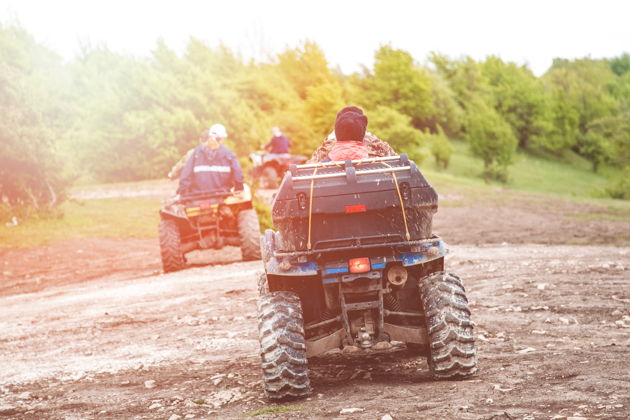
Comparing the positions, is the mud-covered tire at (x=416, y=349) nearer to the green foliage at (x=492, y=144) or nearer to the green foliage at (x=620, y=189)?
the green foliage at (x=620, y=189)

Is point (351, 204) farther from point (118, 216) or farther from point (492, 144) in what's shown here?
point (492, 144)

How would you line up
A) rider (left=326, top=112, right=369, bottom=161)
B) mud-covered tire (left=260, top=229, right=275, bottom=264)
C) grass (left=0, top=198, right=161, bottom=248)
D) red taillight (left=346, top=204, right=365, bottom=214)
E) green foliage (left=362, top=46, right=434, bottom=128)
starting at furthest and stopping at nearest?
green foliage (left=362, top=46, right=434, bottom=128) < grass (left=0, top=198, right=161, bottom=248) < rider (left=326, top=112, right=369, bottom=161) < mud-covered tire (left=260, top=229, right=275, bottom=264) < red taillight (left=346, top=204, right=365, bottom=214)

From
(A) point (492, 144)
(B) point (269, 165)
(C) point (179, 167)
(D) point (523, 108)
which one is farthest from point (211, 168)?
(D) point (523, 108)

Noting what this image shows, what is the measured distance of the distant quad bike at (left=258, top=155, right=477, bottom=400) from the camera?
19.6ft

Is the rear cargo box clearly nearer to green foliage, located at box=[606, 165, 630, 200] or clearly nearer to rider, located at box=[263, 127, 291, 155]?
rider, located at box=[263, 127, 291, 155]

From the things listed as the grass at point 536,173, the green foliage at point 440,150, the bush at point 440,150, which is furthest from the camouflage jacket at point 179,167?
the bush at point 440,150

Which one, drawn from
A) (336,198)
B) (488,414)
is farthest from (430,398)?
(336,198)

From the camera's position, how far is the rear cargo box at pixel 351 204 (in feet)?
19.5

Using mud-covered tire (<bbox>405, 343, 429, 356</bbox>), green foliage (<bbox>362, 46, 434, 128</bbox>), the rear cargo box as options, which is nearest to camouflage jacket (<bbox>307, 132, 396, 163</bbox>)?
the rear cargo box

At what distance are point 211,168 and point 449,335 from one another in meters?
9.62

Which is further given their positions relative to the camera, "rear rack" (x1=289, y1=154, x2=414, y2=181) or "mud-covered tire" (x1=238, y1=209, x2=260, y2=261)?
"mud-covered tire" (x1=238, y1=209, x2=260, y2=261)

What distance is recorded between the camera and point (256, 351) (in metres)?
8.24

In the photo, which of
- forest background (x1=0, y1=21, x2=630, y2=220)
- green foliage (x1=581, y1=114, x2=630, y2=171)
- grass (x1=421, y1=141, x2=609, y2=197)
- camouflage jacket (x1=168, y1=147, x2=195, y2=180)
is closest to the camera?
camouflage jacket (x1=168, y1=147, x2=195, y2=180)

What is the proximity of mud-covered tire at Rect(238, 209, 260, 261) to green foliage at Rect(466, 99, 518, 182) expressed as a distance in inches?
2121
